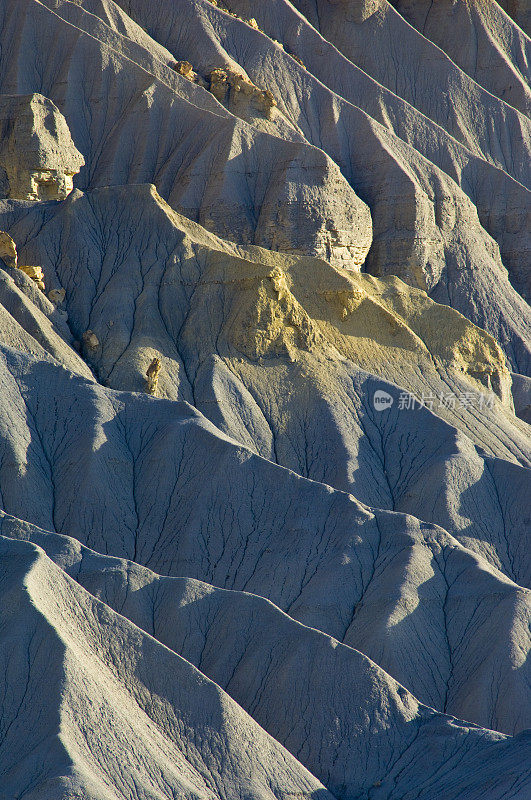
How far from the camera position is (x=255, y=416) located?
42.7 m

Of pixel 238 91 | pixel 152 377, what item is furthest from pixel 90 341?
pixel 238 91

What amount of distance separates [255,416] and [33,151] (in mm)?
16457

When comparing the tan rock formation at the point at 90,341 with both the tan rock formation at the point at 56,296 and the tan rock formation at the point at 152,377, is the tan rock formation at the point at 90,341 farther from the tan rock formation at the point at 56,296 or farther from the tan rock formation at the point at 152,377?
the tan rock formation at the point at 152,377

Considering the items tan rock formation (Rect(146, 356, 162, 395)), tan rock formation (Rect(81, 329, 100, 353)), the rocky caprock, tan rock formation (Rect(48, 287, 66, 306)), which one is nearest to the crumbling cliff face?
the rocky caprock

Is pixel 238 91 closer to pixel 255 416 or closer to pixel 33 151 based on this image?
pixel 33 151

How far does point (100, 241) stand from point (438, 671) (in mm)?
23804

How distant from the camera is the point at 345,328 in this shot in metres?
48.8

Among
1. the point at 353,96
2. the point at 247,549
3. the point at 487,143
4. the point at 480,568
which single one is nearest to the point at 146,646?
the point at 247,549

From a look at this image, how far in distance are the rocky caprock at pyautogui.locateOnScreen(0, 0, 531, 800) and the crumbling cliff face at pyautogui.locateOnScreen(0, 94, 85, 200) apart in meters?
0.13

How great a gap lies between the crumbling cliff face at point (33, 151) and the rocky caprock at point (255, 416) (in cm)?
13

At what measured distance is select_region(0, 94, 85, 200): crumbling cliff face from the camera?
49781 mm

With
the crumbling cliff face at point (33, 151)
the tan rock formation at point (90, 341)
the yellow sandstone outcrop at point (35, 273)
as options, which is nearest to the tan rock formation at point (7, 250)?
the yellow sandstone outcrop at point (35, 273)

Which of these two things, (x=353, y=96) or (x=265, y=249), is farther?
(x=353, y=96)

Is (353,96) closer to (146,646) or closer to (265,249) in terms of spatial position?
(265,249)
